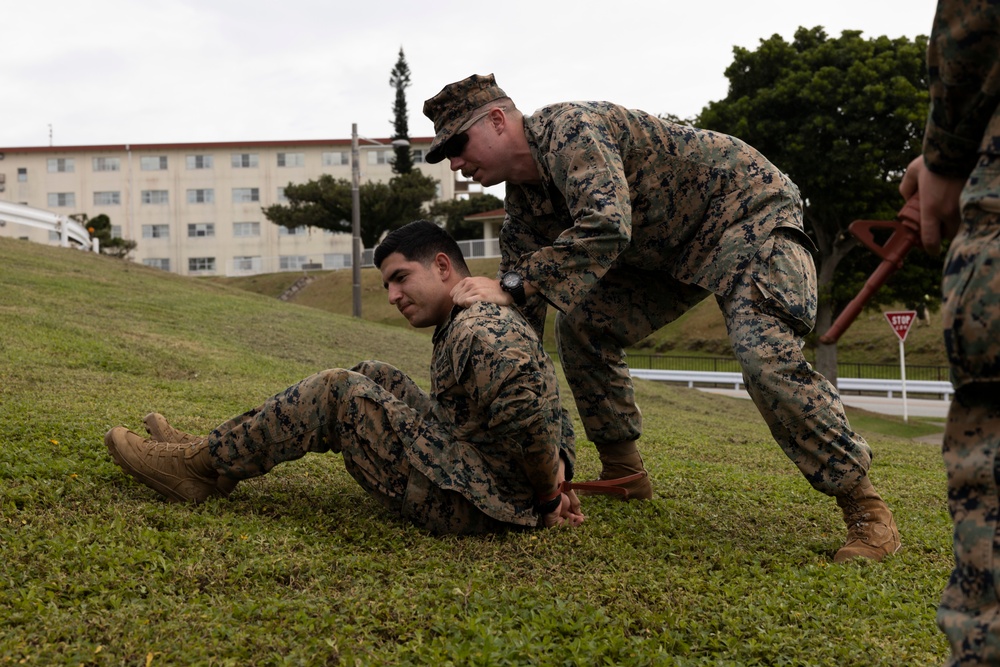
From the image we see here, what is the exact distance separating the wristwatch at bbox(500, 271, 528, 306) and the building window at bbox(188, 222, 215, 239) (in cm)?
6437

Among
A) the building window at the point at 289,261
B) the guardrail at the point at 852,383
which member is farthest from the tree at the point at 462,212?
the guardrail at the point at 852,383

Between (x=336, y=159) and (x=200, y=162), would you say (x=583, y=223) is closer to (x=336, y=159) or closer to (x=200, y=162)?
(x=336, y=159)

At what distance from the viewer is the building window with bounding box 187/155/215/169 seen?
64250 millimetres

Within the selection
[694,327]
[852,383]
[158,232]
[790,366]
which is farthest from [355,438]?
[158,232]

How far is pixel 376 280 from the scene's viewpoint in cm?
4981

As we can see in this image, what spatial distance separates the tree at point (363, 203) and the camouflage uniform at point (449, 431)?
46.3 metres

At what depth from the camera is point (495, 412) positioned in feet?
12.1

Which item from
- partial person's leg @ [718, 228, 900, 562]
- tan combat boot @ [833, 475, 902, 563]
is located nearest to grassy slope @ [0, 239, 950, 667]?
tan combat boot @ [833, 475, 902, 563]

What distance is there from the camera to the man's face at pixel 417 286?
13.4 ft

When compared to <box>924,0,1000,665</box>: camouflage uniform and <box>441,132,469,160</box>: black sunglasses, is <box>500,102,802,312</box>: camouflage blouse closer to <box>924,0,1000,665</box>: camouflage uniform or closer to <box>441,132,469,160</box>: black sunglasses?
<box>441,132,469,160</box>: black sunglasses

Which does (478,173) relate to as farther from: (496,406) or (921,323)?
(921,323)

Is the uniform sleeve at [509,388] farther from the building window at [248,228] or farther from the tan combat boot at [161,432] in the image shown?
the building window at [248,228]

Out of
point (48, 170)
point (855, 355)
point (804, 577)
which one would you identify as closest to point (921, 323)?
point (855, 355)

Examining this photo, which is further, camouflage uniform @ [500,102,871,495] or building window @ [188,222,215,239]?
building window @ [188,222,215,239]
